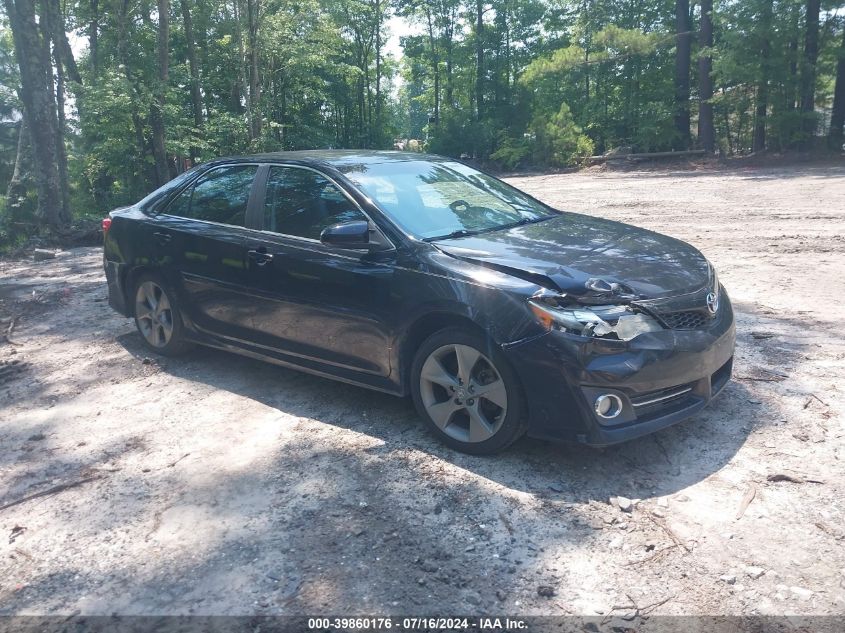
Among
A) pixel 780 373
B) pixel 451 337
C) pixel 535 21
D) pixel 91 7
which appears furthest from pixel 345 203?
pixel 535 21

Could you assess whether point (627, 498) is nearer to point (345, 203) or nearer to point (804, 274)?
point (345, 203)

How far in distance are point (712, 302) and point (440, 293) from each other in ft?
5.24

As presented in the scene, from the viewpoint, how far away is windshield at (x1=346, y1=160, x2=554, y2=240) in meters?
4.69

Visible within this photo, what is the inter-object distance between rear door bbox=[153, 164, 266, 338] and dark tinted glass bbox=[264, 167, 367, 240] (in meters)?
0.21

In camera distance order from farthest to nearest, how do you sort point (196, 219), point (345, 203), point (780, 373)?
point (196, 219) → point (780, 373) → point (345, 203)

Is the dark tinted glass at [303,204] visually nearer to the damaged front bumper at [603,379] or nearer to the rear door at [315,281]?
the rear door at [315,281]

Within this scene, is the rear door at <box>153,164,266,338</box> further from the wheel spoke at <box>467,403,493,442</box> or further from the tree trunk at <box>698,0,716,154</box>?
the tree trunk at <box>698,0,716,154</box>

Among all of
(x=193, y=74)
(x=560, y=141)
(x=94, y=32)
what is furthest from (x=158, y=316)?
(x=560, y=141)

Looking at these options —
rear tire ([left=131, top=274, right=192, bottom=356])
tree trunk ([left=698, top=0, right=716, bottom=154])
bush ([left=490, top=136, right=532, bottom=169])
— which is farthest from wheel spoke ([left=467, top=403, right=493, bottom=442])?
bush ([left=490, top=136, right=532, bottom=169])

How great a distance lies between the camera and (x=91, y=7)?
1048 inches

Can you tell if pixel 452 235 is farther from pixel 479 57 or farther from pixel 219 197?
pixel 479 57

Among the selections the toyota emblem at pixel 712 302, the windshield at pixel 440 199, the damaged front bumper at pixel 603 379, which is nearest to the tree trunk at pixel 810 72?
the windshield at pixel 440 199

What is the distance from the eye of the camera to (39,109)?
1430cm

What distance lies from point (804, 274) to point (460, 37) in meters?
42.7
